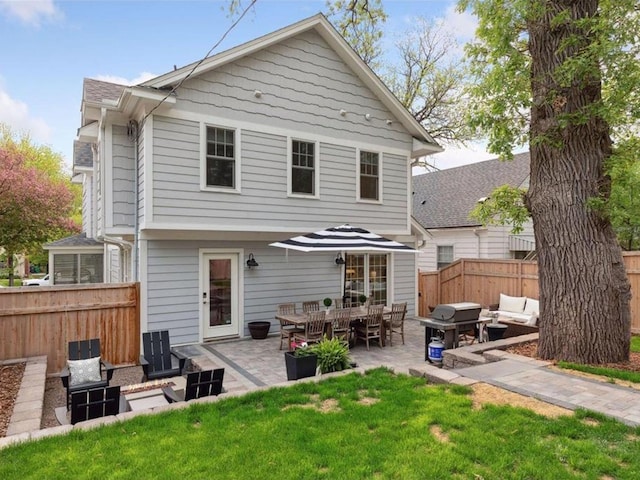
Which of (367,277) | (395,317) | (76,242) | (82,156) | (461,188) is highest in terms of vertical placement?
(82,156)

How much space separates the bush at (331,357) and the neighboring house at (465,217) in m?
9.02

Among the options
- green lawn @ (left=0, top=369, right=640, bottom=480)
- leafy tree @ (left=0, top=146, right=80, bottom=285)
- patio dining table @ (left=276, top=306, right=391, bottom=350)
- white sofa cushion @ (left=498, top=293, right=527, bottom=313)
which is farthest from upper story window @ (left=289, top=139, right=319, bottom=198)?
leafy tree @ (left=0, top=146, right=80, bottom=285)

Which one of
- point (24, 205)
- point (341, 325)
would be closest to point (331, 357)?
point (341, 325)

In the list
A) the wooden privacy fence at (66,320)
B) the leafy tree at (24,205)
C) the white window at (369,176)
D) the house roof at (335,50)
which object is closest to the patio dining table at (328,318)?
the wooden privacy fence at (66,320)

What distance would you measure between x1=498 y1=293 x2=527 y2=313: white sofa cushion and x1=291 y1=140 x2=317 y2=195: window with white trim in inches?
242

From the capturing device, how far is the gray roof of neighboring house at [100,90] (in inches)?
405

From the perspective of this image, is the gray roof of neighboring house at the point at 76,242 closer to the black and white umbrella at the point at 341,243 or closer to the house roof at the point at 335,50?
the house roof at the point at 335,50

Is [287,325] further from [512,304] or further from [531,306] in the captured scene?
[531,306]

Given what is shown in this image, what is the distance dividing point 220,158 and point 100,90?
4764 mm

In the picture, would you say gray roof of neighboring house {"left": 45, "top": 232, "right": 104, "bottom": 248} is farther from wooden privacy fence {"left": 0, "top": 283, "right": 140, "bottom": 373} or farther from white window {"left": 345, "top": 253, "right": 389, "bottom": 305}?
white window {"left": 345, "top": 253, "right": 389, "bottom": 305}

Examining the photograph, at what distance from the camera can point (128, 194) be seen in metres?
8.92

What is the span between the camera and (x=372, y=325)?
8984mm

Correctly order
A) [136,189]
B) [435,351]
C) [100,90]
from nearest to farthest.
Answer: [435,351], [136,189], [100,90]

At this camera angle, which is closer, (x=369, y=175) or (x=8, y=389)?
(x=8, y=389)
